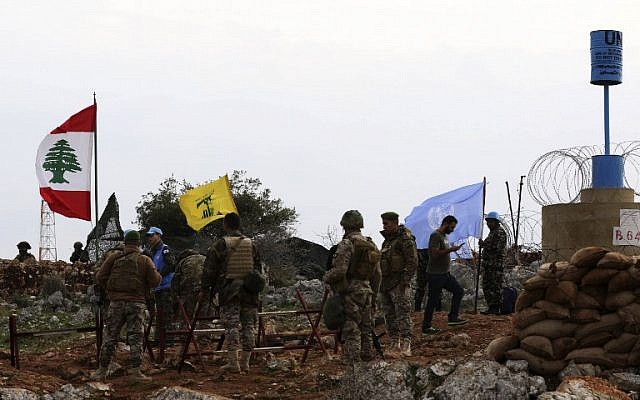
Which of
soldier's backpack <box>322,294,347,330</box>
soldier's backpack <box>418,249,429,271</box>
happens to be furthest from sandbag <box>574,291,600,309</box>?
soldier's backpack <box>418,249,429,271</box>

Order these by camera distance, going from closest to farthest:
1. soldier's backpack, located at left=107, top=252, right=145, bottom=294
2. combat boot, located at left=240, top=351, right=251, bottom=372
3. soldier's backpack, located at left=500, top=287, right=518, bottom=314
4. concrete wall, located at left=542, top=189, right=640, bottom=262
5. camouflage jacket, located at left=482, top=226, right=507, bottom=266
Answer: soldier's backpack, located at left=107, top=252, right=145, bottom=294 < combat boot, located at left=240, top=351, right=251, bottom=372 < camouflage jacket, located at left=482, top=226, right=507, bottom=266 < soldier's backpack, located at left=500, top=287, right=518, bottom=314 < concrete wall, located at left=542, top=189, right=640, bottom=262

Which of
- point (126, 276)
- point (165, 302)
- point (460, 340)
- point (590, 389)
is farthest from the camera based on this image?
point (165, 302)

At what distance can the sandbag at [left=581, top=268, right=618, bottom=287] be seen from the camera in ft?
35.0

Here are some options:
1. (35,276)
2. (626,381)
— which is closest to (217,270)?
(626,381)

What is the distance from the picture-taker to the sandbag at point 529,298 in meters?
10.9

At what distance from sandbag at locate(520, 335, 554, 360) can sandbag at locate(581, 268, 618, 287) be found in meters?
0.64

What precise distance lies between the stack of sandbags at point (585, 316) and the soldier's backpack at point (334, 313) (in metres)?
1.55

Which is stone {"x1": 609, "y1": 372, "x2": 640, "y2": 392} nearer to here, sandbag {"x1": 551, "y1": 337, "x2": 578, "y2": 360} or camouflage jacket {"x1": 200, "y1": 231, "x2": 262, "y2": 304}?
sandbag {"x1": 551, "y1": 337, "x2": 578, "y2": 360}

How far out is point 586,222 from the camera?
17.0m

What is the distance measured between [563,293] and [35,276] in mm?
17750

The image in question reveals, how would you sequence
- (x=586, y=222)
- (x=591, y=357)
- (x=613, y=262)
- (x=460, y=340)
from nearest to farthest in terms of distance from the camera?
(x=591, y=357), (x=613, y=262), (x=460, y=340), (x=586, y=222)

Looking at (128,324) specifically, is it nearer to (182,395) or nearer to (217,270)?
(217,270)

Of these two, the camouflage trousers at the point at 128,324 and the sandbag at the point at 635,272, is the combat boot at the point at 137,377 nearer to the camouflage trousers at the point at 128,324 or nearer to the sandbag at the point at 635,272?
the camouflage trousers at the point at 128,324

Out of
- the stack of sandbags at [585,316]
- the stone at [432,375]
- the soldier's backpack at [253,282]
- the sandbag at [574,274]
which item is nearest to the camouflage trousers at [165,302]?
the soldier's backpack at [253,282]
